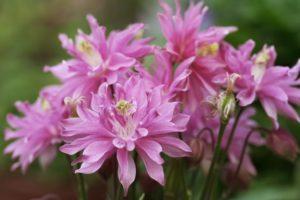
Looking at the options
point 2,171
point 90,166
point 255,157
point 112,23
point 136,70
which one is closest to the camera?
point 90,166

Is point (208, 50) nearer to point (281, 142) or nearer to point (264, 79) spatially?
point (264, 79)

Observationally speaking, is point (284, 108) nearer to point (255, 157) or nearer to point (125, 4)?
point (255, 157)

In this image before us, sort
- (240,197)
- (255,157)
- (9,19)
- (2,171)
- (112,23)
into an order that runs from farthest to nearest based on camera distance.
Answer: (112,23)
(9,19)
(2,171)
(255,157)
(240,197)

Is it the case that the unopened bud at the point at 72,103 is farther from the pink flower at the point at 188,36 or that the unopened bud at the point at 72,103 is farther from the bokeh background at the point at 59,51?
the bokeh background at the point at 59,51

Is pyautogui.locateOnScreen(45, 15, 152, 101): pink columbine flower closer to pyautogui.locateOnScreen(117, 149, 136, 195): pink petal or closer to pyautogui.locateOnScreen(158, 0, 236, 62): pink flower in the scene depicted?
pyautogui.locateOnScreen(158, 0, 236, 62): pink flower

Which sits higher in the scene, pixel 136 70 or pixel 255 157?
pixel 136 70

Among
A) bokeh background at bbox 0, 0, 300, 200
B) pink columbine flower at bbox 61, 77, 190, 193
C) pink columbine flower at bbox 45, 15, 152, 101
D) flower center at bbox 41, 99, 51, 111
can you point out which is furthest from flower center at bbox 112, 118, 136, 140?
bokeh background at bbox 0, 0, 300, 200

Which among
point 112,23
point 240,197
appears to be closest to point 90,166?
point 240,197

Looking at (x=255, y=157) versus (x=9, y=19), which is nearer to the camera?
(x=255, y=157)
